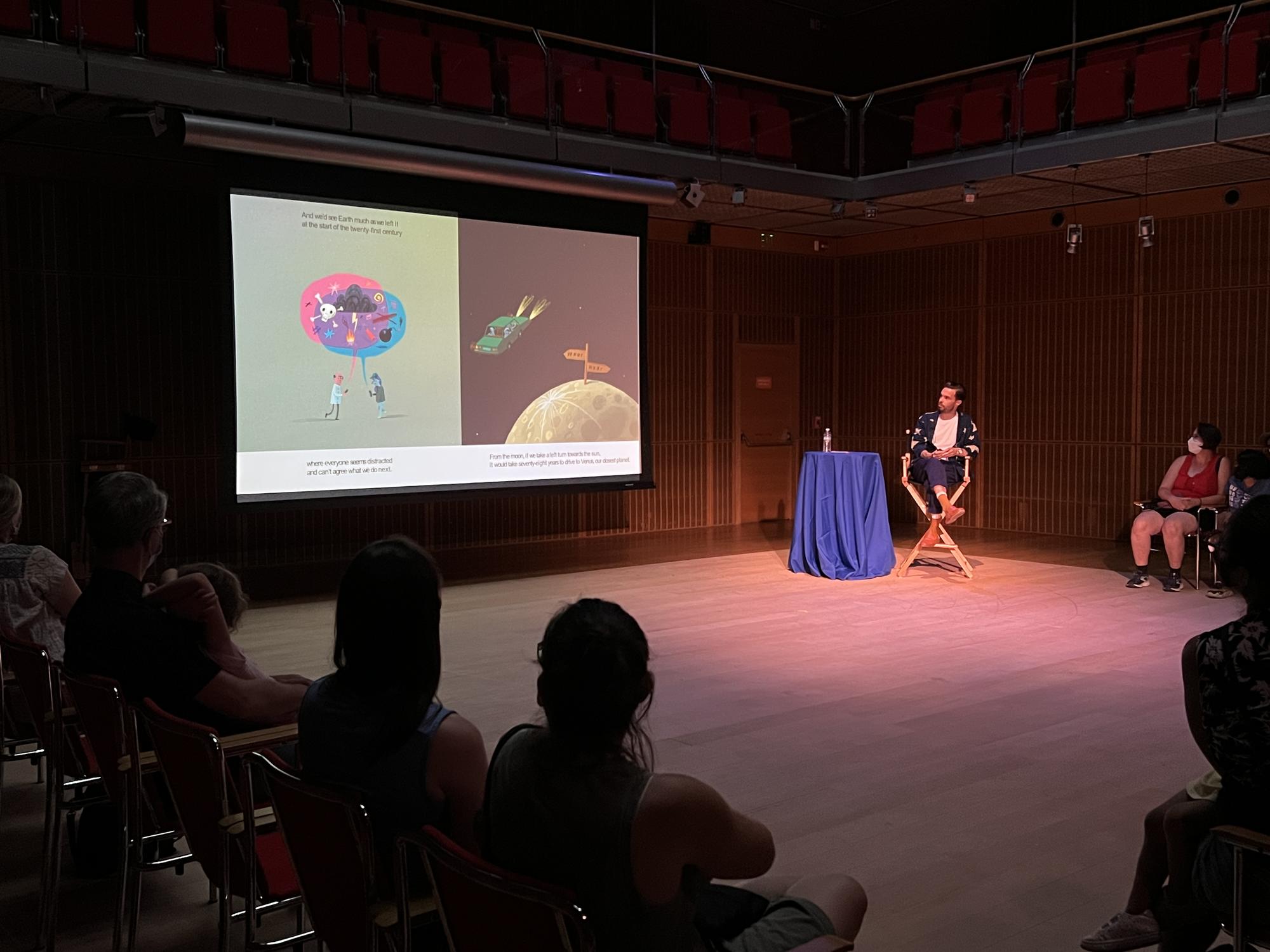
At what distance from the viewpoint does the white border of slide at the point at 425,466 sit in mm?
7309

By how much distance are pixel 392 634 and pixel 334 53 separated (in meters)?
6.33

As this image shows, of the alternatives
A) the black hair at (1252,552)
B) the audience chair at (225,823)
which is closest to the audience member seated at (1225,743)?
the black hair at (1252,552)

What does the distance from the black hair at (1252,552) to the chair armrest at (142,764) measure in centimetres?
229

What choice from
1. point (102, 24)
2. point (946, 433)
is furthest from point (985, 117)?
point (102, 24)

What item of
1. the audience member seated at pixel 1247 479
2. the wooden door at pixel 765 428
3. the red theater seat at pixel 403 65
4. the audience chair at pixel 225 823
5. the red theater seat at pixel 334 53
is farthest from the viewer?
the wooden door at pixel 765 428

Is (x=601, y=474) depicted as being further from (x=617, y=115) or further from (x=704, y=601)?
(x=617, y=115)

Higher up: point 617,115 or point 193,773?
point 617,115

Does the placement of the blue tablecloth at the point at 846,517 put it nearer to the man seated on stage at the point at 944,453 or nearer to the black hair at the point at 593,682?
the man seated on stage at the point at 944,453

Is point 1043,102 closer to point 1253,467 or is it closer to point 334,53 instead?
point 1253,467

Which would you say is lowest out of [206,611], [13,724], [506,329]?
[13,724]

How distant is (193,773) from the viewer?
7.47 ft

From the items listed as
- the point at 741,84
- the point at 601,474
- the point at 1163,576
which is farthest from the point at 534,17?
the point at 1163,576

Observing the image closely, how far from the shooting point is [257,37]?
22.7ft

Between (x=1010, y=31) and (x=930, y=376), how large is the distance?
11.4ft
